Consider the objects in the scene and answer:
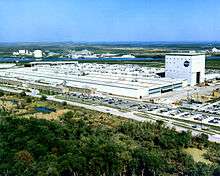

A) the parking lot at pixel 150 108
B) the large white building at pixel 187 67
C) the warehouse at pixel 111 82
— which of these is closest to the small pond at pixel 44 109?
the parking lot at pixel 150 108

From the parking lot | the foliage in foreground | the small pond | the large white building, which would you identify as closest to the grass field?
the foliage in foreground

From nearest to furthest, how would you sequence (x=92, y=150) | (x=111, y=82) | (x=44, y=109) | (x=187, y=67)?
(x=92, y=150), (x=44, y=109), (x=111, y=82), (x=187, y=67)

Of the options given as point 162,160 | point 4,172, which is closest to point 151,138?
point 162,160

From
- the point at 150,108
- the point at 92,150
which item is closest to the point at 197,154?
the point at 92,150

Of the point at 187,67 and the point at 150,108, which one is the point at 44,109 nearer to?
the point at 150,108

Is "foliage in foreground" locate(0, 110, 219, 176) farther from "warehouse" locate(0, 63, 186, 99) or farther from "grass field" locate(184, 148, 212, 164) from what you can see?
"warehouse" locate(0, 63, 186, 99)

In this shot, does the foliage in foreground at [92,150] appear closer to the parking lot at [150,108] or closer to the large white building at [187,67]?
the parking lot at [150,108]

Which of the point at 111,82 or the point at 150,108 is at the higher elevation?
the point at 111,82

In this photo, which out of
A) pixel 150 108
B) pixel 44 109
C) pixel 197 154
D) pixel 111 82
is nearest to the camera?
pixel 197 154
